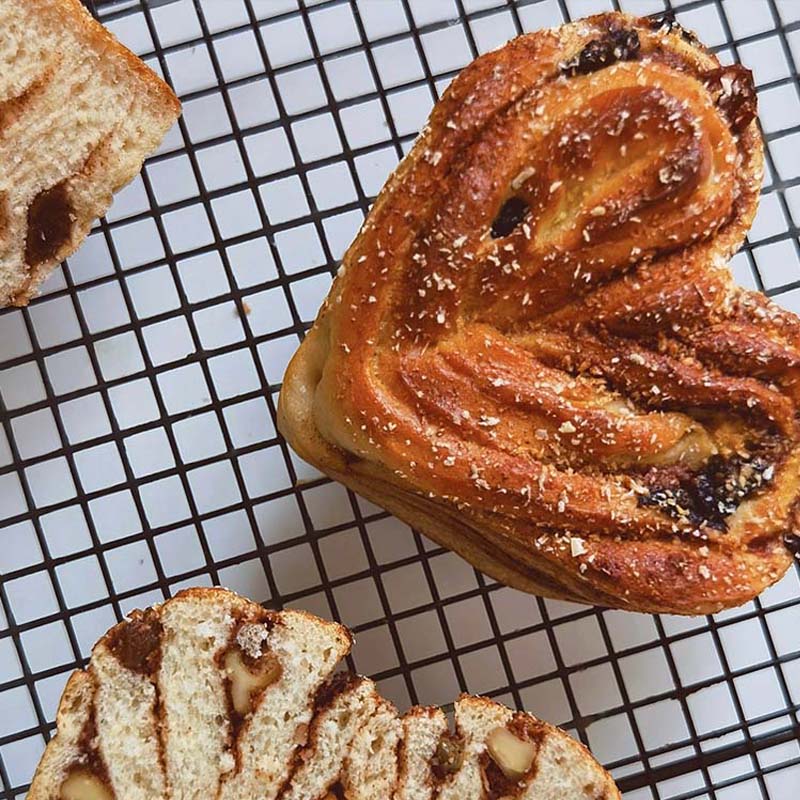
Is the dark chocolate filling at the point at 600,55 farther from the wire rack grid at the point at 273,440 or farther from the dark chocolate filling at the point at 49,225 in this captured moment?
the dark chocolate filling at the point at 49,225

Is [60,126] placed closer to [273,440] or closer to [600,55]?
[273,440]

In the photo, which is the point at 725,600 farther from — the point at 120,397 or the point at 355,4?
the point at 355,4

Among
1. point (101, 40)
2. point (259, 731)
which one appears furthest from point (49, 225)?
point (259, 731)

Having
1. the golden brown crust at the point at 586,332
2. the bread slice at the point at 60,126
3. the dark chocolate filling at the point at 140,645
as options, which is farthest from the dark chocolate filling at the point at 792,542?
the bread slice at the point at 60,126

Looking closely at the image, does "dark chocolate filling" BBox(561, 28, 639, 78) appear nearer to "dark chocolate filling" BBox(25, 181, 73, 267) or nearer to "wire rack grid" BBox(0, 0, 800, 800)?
"wire rack grid" BBox(0, 0, 800, 800)

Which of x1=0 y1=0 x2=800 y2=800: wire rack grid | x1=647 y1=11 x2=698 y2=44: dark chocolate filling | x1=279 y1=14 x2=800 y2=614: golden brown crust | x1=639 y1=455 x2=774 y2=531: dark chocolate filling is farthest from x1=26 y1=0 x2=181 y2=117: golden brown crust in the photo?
x1=639 y1=455 x2=774 y2=531: dark chocolate filling
